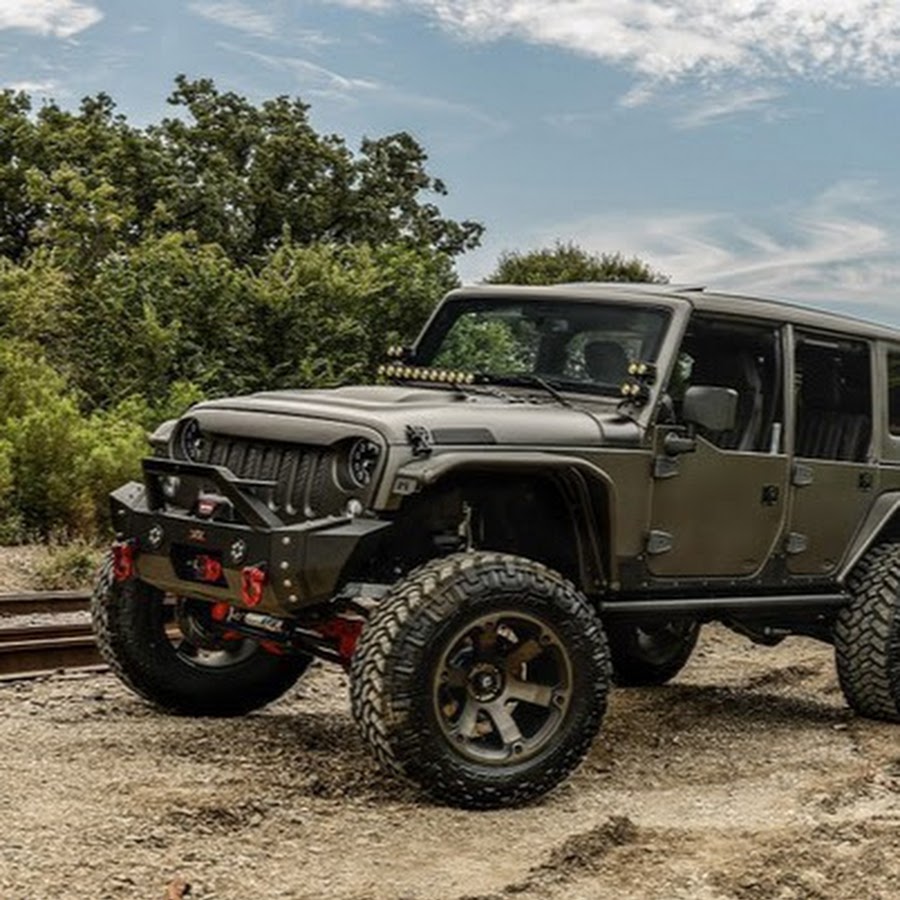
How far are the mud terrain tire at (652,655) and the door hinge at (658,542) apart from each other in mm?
2217

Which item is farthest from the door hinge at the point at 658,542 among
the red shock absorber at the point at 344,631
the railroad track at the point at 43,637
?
the railroad track at the point at 43,637

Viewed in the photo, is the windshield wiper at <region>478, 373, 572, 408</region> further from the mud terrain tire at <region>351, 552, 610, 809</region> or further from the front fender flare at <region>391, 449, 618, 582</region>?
the mud terrain tire at <region>351, 552, 610, 809</region>

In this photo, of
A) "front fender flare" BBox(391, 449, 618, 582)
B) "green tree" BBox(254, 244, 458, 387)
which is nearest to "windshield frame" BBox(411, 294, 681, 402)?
"front fender flare" BBox(391, 449, 618, 582)

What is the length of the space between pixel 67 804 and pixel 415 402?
84.5 inches

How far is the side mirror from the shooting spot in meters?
7.23

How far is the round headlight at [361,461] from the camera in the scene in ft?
21.1

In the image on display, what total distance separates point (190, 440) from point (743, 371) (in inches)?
107

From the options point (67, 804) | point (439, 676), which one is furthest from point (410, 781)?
point (67, 804)

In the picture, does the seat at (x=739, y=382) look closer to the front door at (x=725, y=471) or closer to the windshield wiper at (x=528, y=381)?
the front door at (x=725, y=471)

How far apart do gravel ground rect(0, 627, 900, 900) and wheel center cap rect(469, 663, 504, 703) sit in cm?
46

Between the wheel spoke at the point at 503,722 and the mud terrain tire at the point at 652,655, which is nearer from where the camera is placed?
the wheel spoke at the point at 503,722

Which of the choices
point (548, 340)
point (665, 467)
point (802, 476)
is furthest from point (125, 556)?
point (802, 476)

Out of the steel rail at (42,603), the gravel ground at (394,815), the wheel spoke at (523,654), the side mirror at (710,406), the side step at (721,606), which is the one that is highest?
the side mirror at (710,406)

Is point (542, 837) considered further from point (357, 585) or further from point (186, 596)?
point (186, 596)
